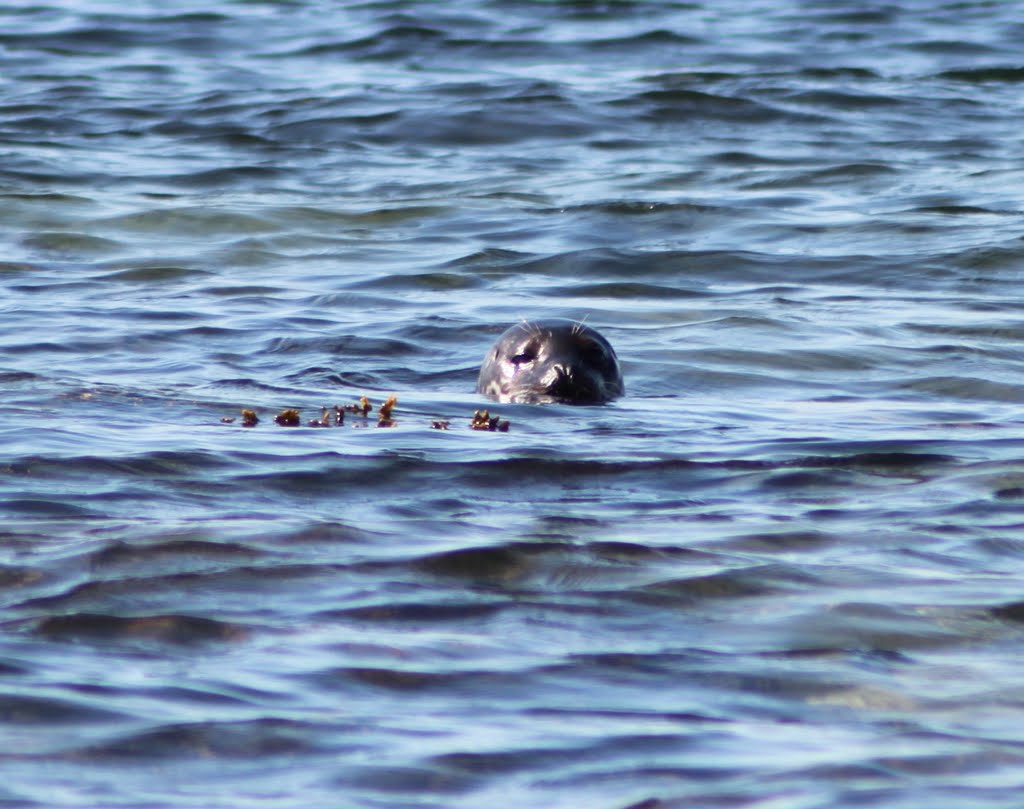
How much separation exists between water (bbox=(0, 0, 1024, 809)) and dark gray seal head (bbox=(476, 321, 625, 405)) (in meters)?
0.17

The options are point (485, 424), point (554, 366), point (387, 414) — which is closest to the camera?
point (485, 424)

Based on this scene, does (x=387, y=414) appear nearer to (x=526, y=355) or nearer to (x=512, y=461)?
(x=526, y=355)

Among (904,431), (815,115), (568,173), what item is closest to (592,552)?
(904,431)

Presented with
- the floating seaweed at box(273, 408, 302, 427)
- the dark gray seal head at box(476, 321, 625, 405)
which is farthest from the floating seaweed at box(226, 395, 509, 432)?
the dark gray seal head at box(476, 321, 625, 405)

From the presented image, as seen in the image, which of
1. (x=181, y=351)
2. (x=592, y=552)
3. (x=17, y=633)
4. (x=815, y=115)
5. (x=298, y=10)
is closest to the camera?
(x=17, y=633)

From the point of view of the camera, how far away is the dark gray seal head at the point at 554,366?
745cm

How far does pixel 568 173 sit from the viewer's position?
14367 mm

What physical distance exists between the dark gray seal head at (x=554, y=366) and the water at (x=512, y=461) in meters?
0.17

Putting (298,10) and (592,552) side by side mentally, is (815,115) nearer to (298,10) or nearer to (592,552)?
(298,10)

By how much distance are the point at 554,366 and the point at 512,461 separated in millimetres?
1347

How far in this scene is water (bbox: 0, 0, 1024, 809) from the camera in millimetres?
3734

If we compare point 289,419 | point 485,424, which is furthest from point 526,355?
point 289,419

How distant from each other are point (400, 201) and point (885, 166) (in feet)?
12.3

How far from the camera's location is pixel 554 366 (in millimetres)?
7477
